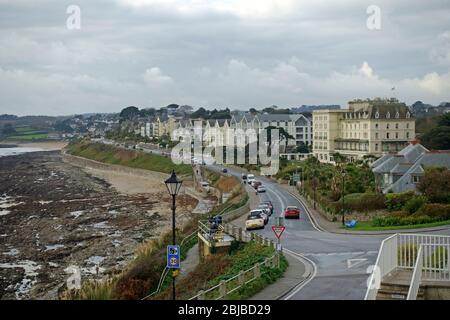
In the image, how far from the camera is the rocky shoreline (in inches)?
1484

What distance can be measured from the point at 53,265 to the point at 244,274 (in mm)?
24204

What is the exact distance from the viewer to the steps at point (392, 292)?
13695mm

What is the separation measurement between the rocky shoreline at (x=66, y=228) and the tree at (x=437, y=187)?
59.6 ft

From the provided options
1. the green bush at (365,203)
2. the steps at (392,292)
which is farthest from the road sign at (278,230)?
the green bush at (365,203)

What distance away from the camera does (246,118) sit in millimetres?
131125

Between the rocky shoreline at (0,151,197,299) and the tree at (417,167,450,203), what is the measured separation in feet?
59.6

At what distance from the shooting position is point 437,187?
126 feet

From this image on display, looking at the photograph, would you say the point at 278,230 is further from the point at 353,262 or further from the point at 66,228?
the point at 66,228

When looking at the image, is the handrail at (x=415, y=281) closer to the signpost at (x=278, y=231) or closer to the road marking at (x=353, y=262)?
the road marking at (x=353, y=262)

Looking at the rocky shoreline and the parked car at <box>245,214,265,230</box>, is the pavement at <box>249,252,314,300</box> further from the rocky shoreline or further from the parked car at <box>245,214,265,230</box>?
the rocky shoreline

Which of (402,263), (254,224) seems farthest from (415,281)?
(254,224)

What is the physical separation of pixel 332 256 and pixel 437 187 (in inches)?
611

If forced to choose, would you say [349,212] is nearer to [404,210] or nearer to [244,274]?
[404,210]

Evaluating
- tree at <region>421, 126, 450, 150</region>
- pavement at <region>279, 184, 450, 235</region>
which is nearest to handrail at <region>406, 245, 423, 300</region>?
pavement at <region>279, 184, 450, 235</region>
